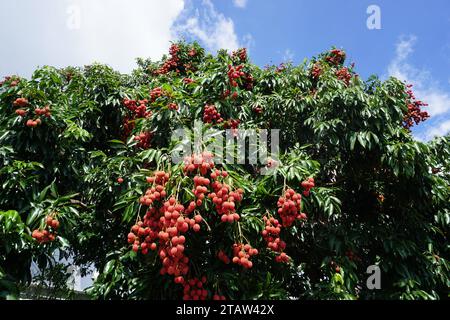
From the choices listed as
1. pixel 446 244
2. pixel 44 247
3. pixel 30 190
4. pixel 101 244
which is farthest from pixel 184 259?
pixel 446 244

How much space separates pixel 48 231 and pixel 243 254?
134 centimetres

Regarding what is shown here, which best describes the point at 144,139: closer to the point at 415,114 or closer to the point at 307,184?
the point at 307,184

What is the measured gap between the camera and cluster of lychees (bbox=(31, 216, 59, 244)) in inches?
94.3

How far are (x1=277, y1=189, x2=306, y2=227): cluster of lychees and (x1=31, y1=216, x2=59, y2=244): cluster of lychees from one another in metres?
1.50

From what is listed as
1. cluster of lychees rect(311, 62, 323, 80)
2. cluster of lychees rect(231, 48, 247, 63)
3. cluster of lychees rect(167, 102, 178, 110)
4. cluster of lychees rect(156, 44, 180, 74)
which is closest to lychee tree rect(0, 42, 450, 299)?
cluster of lychees rect(167, 102, 178, 110)

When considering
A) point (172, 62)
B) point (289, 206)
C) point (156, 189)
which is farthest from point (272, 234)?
point (172, 62)

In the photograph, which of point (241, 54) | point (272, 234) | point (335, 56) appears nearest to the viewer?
point (272, 234)

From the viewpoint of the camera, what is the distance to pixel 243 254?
228cm

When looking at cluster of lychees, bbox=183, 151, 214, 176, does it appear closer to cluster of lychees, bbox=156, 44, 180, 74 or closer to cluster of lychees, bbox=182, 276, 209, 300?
cluster of lychees, bbox=182, 276, 209, 300

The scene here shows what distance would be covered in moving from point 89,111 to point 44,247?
1.69 m

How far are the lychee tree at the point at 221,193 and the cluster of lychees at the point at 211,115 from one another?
0.05 feet

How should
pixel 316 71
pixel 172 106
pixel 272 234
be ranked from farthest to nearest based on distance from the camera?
pixel 316 71
pixel 172 106
pixel 272 234

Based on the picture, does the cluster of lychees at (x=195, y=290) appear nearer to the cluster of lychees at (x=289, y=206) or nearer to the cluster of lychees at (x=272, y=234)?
the cluster of lychees at (x=272, y=234)

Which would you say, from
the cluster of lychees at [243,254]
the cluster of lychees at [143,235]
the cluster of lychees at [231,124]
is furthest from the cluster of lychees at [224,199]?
the cluster of lychees at [231,124]
